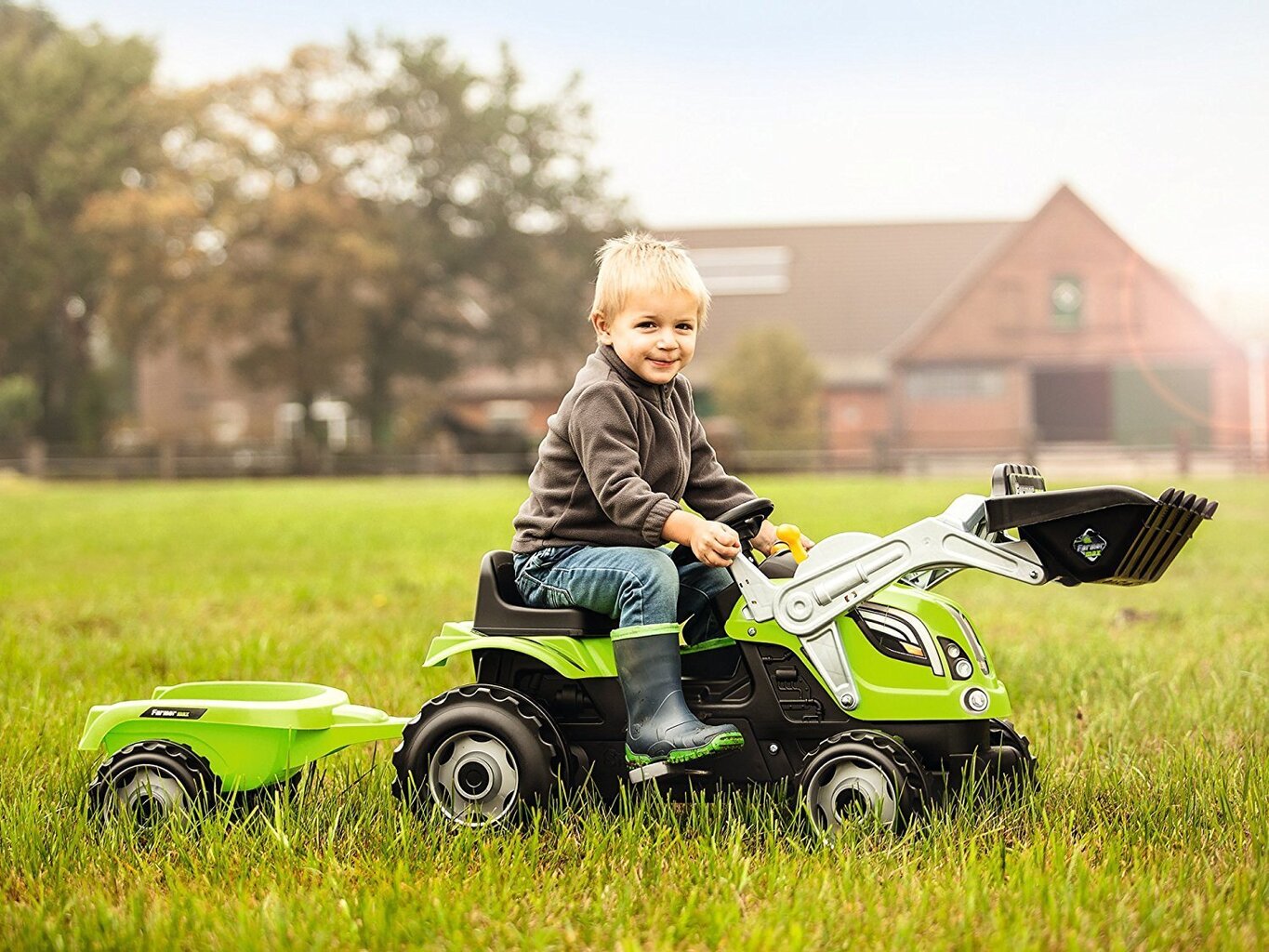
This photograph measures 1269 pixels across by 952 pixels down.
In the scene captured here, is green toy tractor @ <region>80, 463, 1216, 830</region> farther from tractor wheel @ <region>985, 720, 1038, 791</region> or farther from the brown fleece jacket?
the brown fleece jacket

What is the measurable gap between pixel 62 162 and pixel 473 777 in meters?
41.1

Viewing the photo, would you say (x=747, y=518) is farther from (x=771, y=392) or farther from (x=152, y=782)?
(x=771, y=392)

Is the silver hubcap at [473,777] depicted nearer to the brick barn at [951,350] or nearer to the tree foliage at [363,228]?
the brick barn at [951,350]

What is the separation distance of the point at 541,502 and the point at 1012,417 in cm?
4063

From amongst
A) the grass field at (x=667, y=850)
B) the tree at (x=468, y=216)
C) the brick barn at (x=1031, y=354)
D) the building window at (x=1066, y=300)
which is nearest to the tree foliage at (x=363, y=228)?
the tree at (x=468, y=216)

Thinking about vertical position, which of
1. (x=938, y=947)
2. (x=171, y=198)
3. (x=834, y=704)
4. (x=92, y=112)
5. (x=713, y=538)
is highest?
(x=92, y=112)

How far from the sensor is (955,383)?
140 ft

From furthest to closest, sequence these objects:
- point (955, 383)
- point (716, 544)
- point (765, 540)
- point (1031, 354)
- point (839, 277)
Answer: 1. point (839, 277)
2. point (955, 383)
3. point (1031, 354)
4. point (765, 540)
5. point (716, 544)

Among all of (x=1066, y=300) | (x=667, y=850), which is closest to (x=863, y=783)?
(x=667, y=850)

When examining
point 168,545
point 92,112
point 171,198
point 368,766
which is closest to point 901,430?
point 171,198

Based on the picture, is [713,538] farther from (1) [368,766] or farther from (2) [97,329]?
(2) [97,329]

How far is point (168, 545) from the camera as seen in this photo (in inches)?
499

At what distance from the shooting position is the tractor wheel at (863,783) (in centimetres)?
336

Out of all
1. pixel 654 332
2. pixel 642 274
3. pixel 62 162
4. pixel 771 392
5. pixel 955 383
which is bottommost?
pixel 654 332
